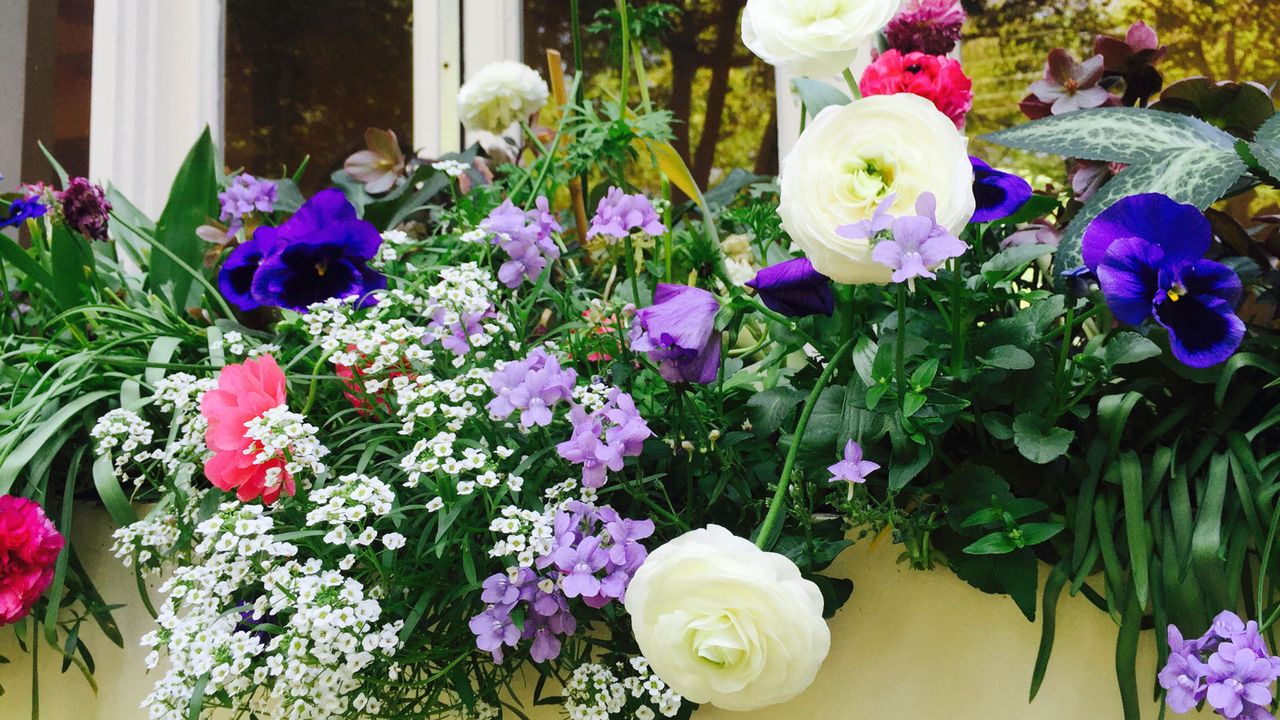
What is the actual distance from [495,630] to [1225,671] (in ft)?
1.69

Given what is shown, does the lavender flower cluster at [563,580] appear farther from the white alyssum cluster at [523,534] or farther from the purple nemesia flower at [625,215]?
the purple nemesia flower at [625,215]

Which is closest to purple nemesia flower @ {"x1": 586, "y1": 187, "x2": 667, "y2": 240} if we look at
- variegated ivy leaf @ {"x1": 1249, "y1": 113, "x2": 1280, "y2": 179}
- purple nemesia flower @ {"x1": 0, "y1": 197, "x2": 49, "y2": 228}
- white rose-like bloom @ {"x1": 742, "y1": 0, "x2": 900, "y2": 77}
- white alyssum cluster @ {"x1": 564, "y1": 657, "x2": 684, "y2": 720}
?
white rose-like bloom @ {"x1": 742, "y1": 0, "x2": 900, "y2": 77}

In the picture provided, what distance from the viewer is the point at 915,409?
67 centimetres

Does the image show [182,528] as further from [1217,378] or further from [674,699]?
[1217,378]

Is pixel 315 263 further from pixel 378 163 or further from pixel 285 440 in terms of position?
pixel 378 163

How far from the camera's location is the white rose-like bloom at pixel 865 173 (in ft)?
2.01

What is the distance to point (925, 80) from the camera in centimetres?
88

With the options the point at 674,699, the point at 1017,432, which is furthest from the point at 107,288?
the point at 1017,432

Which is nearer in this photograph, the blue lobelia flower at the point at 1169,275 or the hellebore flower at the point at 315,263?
the blue lobelia flower at the point at 1169,275

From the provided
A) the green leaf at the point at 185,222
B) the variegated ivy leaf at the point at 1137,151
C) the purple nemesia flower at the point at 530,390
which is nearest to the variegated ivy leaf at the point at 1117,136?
the variegated ivy leaf at the point at 1137,151

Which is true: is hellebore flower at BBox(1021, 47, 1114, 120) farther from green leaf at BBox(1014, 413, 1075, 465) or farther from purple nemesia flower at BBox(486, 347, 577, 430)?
purple nemesia flower at BBox(486, 347, 577, 430)

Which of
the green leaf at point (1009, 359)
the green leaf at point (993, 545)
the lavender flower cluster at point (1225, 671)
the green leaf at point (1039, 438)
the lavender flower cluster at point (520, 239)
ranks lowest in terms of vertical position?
the lavender flower cluster at point (1225, 671)

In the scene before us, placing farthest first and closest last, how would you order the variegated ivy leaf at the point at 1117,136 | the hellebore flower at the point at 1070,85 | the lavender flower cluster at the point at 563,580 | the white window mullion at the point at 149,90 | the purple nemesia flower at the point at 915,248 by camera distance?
the white window mullion at the point at 149,90 < the hellebore flower at the point at 1070,85 < the variegated ivy leaf at the point at 1117,136 < the lavender flower cluster at the point at 563,580 < the purple nemesia flower at the point at 915,248

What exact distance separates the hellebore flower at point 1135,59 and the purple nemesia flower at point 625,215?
1.67 feet
